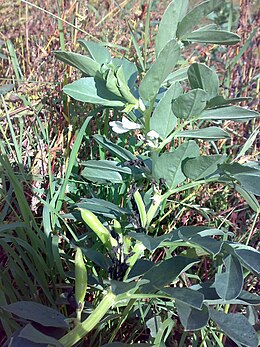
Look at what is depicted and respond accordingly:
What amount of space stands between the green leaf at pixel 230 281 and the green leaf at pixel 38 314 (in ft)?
0.85

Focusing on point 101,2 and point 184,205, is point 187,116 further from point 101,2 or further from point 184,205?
point 101,2

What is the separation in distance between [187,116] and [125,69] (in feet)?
0.58

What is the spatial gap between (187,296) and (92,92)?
41cm

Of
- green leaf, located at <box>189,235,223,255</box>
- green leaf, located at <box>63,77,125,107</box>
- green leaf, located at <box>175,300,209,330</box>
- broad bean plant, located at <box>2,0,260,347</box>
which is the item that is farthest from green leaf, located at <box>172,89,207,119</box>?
green leaf, located at <box>175,300,209,330</box>

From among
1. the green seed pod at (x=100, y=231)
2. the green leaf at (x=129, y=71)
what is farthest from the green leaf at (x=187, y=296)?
the green leaf at (x=129, y=71)

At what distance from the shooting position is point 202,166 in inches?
34.5

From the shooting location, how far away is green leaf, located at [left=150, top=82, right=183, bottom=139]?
0.93m

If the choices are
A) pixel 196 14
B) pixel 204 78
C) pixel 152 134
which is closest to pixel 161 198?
pixel 152 134

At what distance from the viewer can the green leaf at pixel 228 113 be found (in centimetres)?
91

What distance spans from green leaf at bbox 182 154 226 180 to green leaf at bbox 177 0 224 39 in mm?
237

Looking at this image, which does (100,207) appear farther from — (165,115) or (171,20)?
(171,20)

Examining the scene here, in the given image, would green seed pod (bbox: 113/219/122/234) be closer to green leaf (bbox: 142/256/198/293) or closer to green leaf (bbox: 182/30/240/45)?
green leaf (bbox: 142/256/198/293)

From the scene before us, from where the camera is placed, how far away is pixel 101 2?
231 cm

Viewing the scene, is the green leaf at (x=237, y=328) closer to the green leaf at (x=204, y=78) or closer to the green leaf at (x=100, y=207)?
the green leaf at (x=100, y=207)
